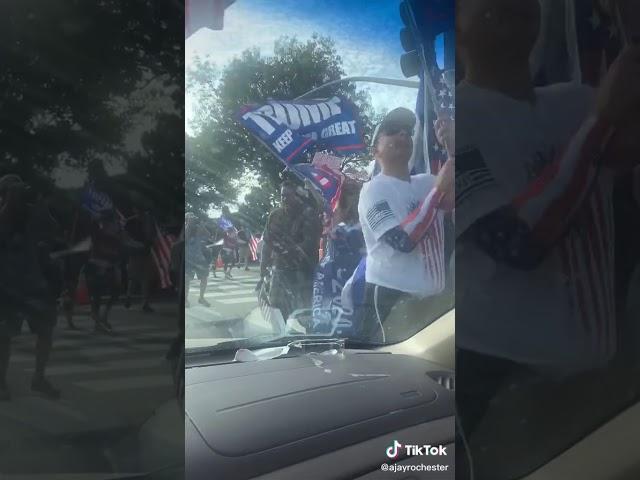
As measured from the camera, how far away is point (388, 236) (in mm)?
1759

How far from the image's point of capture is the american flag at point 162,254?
69.0 inches

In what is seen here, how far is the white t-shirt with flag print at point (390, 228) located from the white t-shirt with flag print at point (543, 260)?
0.10m

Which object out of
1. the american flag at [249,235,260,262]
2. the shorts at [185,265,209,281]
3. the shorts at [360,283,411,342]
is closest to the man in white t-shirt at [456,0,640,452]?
the shorts at [360,283,411,342]

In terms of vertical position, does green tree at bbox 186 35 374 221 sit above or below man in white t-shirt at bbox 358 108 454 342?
above

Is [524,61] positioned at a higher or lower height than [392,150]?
A: higher

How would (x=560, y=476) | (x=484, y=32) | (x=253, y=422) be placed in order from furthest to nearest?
1. (x=560, y=476)
2. (x=484, y=32)
3. (x=253, y=422)

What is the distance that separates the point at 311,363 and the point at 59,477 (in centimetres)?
81

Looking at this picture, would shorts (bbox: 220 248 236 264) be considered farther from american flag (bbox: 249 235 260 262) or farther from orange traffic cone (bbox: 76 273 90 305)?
orange traffic cone (bbox: 76 273 90 305)

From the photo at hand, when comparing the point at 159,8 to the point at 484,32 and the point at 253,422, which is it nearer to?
the point at 484,32

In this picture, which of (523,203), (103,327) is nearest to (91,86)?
(103,327)

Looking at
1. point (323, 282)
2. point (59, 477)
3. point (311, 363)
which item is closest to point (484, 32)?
point (323, 282)

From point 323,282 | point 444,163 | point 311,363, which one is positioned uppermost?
point 444,163

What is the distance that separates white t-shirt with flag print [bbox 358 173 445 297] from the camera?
175 centimetres

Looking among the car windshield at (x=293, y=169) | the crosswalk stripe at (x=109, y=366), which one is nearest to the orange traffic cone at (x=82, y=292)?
the crosswalk stripe at (x=109, y=366)
